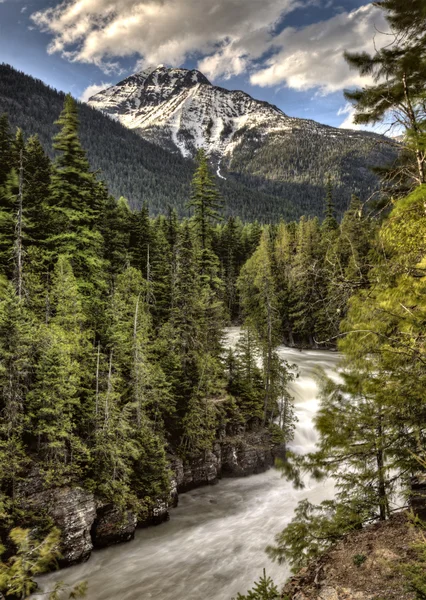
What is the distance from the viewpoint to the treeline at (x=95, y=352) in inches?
564

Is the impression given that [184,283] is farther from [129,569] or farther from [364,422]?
[364,422]

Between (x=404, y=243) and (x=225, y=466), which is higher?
(x=404, y=243)

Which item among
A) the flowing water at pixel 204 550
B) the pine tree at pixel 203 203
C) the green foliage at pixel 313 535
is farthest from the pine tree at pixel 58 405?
the pine tree at pixel 203 203

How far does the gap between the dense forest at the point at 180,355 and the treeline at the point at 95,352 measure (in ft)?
0.33

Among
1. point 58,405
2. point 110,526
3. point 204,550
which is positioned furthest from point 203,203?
point 204,550

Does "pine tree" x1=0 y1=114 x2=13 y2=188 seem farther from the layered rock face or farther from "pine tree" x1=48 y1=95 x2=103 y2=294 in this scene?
the layered rock face

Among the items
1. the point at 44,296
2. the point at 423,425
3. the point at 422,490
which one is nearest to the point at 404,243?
the point at 423,425

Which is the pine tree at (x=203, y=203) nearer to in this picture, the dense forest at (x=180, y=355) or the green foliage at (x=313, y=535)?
the dense forest at (x=180, y=355)

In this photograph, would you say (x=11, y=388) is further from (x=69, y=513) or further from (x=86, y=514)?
(x=86, y=514)

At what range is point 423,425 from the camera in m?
6.66

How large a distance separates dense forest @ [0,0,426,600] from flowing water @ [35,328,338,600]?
1791 millimetres

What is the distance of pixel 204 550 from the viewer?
1641cm

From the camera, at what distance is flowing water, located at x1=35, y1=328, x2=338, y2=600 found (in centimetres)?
1370

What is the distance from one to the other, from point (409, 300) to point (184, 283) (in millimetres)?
18333
